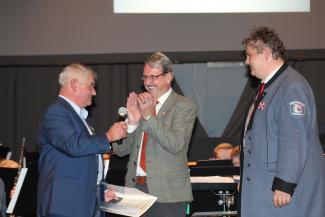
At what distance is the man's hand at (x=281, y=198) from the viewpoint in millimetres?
2905

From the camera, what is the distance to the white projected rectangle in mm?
6793

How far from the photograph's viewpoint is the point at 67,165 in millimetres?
3174

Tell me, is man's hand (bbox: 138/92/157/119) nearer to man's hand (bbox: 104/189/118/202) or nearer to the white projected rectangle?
man's hand (bbox: 104/189/118/202)

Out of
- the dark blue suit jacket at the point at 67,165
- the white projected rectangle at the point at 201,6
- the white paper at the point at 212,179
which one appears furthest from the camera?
the white projected rectangle at the point at 201,6

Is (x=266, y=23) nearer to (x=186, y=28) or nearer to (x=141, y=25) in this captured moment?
(x=186, y=28)

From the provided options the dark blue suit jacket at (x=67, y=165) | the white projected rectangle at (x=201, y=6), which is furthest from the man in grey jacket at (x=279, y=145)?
the white projected rectangle at (x=201, y=6)

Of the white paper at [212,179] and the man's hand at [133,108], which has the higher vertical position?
the man's hand at [133,108]

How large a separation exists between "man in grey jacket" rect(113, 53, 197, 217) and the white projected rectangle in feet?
10.5

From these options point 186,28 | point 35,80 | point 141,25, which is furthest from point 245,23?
point 35,80

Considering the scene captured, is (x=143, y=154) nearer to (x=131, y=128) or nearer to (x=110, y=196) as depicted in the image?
(x=131, y=128)

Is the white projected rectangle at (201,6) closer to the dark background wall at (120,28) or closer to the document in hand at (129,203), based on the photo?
the dark background wall at (120,28)

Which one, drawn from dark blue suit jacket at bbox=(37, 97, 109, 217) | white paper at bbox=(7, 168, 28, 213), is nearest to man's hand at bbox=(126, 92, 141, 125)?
dark blue suit jacket at bbox=(37, 97, 109, 217)

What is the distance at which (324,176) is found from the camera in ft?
10.2

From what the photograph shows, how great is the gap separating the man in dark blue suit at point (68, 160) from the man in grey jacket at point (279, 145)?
0.81 m
